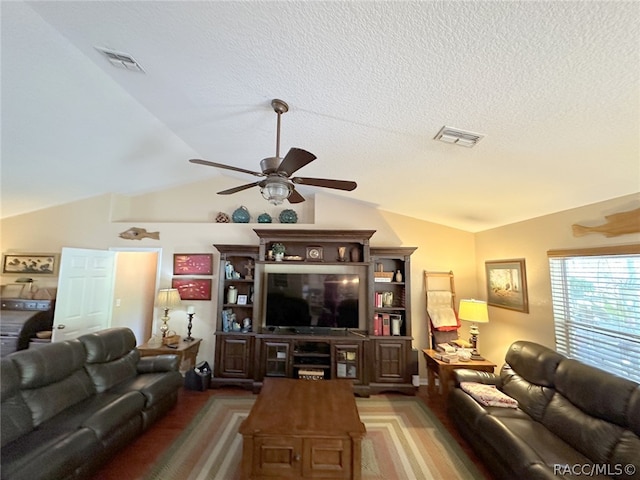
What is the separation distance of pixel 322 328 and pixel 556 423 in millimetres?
2681

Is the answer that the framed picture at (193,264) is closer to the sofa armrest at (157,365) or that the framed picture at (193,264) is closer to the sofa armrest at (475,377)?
the sofa armrest at (157,365)

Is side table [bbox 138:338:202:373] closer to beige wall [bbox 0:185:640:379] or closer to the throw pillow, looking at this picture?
beige wall [bbox 0:185:640:379]

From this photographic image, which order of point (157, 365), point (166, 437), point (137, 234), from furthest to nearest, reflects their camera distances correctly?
1. point (137, 234)
2. point (157, 365)
3. point (166, 437)

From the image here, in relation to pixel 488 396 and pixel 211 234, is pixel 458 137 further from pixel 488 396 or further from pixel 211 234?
pixel 211 234

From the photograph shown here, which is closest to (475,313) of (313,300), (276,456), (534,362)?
(534,362)

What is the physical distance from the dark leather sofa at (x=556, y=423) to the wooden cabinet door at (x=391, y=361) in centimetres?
108

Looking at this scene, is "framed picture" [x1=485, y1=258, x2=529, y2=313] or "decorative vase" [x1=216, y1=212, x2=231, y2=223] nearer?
"framed picture" [x1=485, y1=258, x2=529, y2=313]

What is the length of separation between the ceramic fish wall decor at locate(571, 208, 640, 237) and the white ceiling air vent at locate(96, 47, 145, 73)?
4.18 metres

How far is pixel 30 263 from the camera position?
14.7 feet

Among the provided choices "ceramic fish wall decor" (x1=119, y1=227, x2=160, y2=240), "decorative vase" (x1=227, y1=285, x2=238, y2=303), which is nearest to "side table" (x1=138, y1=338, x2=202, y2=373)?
"decorative vase" (x1=227, y1=285, x2=238, y2=303)

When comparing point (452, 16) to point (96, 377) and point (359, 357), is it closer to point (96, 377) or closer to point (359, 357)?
point (359, 357)

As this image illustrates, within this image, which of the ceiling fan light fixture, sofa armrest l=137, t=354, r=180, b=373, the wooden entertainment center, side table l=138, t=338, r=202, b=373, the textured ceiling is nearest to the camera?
the textured ceiling

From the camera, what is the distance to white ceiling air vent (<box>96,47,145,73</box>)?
2.08 metres

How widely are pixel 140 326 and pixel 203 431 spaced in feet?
11.5
